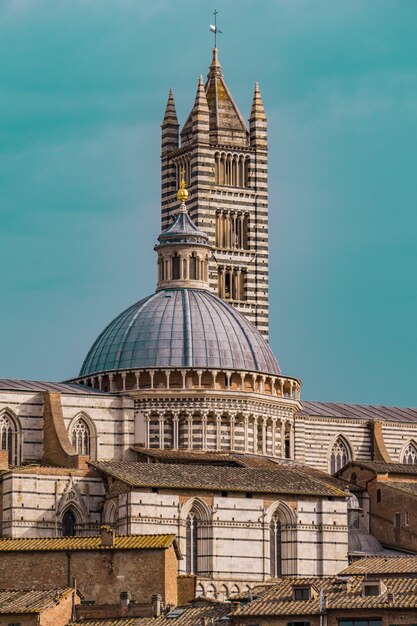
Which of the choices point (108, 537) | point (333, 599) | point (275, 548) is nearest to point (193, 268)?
point (275, 548)

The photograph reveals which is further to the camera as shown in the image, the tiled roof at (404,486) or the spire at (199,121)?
the spire at (199,121)

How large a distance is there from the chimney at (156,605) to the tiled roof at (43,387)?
1980cm

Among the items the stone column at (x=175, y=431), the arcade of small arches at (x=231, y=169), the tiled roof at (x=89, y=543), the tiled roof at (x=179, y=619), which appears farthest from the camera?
the arcade of small arches at (x=231, y=169)

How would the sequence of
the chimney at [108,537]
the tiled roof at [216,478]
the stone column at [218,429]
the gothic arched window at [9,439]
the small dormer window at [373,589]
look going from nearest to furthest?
the small dormer window at [373,589], the chimney at [108,537], the tiled roof at [216,478], the gothic arched window at [9,439], the stone column at [218,429]

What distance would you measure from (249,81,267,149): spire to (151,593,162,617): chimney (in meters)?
51.9

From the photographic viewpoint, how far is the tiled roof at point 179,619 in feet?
209

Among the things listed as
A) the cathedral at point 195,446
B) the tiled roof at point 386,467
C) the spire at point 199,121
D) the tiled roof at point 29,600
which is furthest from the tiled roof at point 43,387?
the spire at point 199,121

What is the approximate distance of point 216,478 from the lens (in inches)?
3172

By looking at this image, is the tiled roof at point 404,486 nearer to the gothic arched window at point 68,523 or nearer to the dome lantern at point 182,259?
the dome lantern at point 182,259

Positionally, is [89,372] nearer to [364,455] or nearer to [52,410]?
[52,410]

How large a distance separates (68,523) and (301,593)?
62.3ft

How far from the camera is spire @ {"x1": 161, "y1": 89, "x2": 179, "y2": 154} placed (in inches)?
4665

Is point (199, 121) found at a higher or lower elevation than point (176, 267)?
higher

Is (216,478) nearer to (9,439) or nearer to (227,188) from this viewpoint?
(9,439)
